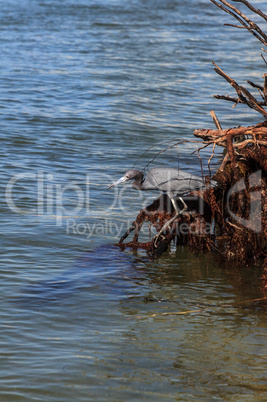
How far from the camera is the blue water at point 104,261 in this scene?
3953mm

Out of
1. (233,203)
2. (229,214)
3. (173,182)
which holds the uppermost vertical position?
(173,182)

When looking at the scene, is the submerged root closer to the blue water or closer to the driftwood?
the driftwood

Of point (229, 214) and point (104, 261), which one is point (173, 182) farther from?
point (104, 261)

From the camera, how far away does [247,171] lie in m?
5.52

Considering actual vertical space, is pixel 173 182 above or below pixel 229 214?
above

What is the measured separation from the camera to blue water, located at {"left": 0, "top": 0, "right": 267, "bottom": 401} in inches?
156

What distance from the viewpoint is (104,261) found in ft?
19.5

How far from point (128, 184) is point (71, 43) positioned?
35.5 ft

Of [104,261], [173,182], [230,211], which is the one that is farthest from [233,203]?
[104,261]

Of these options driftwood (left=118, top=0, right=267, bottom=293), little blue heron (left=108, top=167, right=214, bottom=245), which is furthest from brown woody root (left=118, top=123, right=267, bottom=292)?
little blue heron (left=108, top=167, right=214, bottom=245)

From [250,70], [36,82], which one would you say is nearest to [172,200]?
[36,82]

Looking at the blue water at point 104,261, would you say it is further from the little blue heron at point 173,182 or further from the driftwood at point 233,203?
the little blue heron at point 173,182

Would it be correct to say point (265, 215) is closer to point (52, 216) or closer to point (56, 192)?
point (52, 216)

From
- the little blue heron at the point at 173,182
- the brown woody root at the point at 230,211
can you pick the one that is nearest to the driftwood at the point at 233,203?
the brown woody root at the point at 230,211
